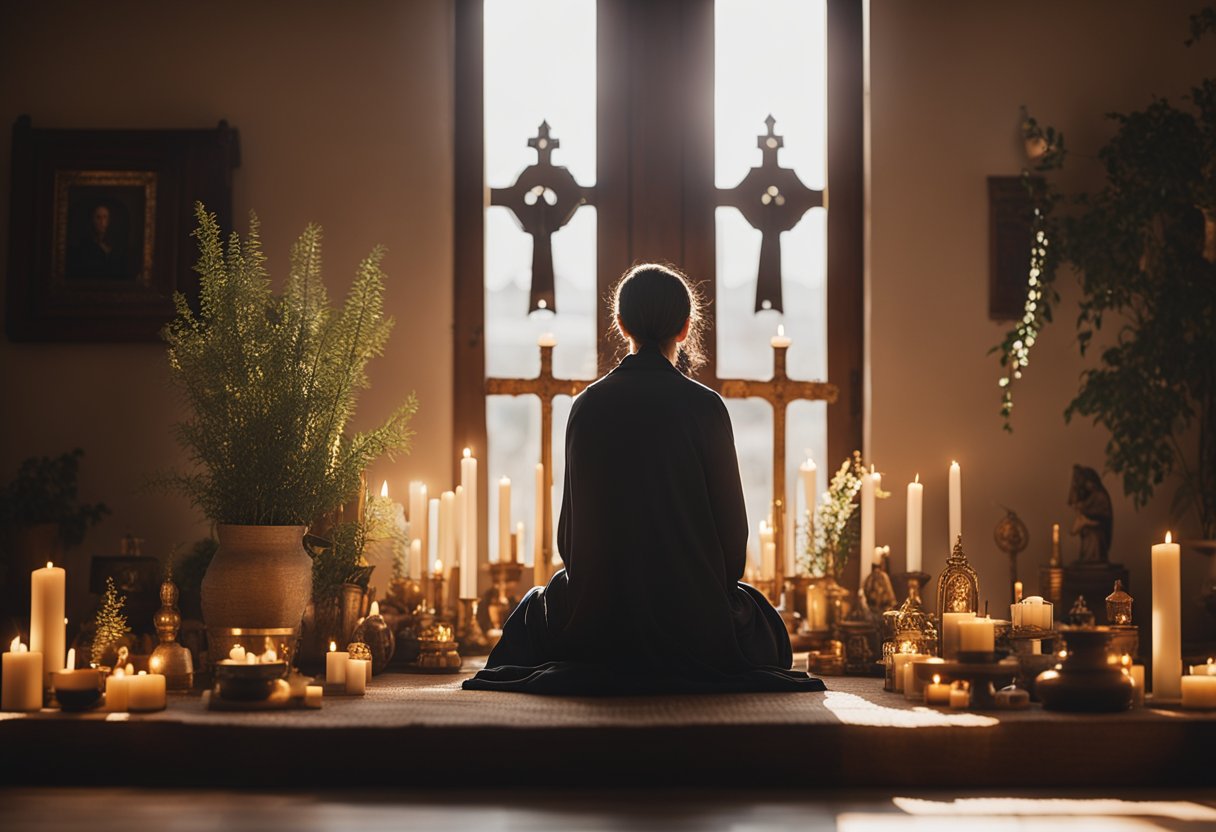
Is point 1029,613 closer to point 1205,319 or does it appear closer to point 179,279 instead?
point 1205,319

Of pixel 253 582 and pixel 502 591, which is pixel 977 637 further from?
pixel 502 591

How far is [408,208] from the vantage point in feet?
16.6

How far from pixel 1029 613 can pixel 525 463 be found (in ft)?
7.25

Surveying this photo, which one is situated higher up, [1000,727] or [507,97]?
[507,97]

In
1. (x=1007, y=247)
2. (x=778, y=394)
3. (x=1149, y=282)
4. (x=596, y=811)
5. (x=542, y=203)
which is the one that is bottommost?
(x=596, y=811)

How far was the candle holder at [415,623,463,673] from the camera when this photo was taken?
12.9ft

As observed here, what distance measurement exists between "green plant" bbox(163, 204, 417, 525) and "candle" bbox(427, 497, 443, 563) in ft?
2.12

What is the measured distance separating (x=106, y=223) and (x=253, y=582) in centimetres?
206

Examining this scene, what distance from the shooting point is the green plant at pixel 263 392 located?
142 inches

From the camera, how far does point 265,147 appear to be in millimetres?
5020

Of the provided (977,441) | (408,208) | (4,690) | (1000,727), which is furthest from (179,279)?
(1000,727)

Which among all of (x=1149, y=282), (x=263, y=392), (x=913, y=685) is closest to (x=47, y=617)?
(x=263, y=392)

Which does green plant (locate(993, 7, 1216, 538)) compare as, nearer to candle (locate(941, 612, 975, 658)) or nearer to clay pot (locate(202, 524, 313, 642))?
candle (locate(941, 612, 975, 658))

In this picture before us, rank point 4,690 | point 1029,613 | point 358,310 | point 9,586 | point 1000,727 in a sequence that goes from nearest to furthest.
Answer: point 1000,727
point 4,690
point 1029,613
point 358,310
point 9,586
